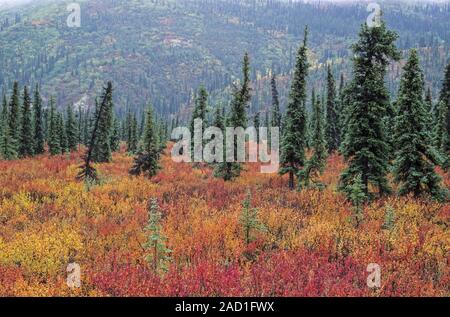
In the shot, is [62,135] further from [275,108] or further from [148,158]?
[148,158]

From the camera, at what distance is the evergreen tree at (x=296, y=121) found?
24641 mm

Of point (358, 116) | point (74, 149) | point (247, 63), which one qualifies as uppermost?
point (247, 63)

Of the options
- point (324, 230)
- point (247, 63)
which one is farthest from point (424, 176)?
point (247, 63)

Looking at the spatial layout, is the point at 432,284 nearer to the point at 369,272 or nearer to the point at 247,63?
the point at 369,272

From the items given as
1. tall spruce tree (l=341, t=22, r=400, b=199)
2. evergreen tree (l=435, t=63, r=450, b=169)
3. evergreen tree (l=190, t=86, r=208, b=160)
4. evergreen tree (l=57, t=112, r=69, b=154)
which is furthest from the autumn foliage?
evergreen tree (l=57, t=112, r=69, b=154)

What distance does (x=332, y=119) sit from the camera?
53312mm

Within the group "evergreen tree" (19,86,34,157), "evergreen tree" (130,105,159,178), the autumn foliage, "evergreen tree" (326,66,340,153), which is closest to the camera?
the autumn foliage

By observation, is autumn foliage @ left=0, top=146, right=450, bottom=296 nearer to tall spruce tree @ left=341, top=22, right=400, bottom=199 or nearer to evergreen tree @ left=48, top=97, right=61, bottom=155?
tall spruce tree @ left=341, top=22, right=400, bottom=199

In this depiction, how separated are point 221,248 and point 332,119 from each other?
45752mm

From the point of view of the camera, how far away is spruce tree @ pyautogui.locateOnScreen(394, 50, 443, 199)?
16.5 metres

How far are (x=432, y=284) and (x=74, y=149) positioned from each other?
5934cm

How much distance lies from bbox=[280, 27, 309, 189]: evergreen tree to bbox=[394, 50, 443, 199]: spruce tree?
7.74 m
